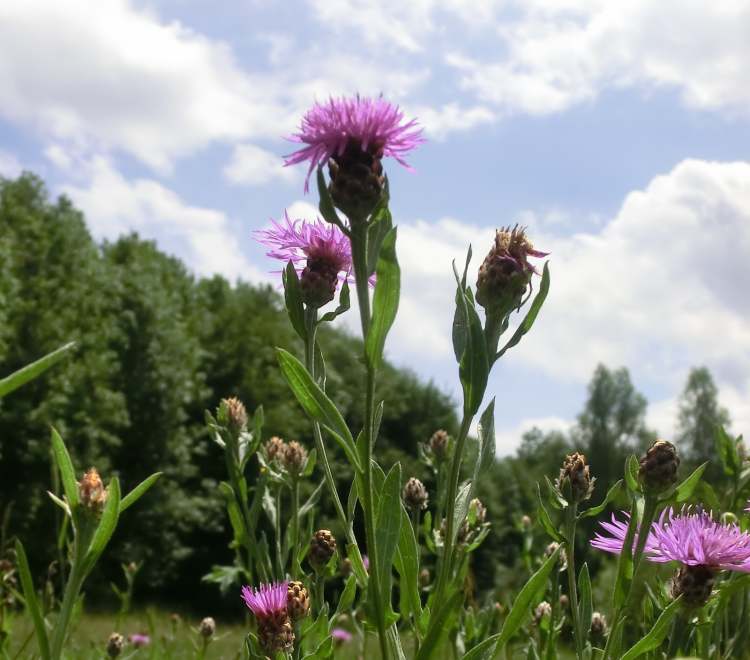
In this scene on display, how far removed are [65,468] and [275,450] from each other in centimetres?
175

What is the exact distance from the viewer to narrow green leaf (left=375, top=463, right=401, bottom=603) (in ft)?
4.51

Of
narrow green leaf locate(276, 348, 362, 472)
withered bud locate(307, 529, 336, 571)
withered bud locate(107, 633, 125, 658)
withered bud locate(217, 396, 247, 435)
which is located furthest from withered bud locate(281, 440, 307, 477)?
narrow green leaf locate(276, 348, 362, 472)

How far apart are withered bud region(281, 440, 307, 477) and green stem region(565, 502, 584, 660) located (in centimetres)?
100

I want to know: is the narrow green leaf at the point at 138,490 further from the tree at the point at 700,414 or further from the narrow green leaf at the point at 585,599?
the tree at the point at 700,414

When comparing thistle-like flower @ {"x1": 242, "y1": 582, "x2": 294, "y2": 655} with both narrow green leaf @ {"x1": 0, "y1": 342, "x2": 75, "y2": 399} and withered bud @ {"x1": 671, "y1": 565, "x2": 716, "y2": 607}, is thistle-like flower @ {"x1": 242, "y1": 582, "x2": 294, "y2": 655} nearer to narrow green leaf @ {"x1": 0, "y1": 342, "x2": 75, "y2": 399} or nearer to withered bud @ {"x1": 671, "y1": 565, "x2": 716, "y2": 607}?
withered bud @ {"x1": 671, "y1": 565, "x2": 716, "y2": 607}

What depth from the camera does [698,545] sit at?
1.70 meters

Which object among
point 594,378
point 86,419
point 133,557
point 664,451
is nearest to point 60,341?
point 86,419

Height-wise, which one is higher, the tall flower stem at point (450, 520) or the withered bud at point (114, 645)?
the tall flower stem at point (450, 520)

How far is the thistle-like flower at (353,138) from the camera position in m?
1.46

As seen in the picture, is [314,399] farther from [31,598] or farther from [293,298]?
[31,598]

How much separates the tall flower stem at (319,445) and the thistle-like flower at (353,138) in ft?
1.20

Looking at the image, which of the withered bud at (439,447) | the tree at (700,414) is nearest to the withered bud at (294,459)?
the withered bud at (439,447)

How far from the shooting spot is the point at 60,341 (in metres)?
22.0

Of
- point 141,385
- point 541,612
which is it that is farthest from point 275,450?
point 141,385
